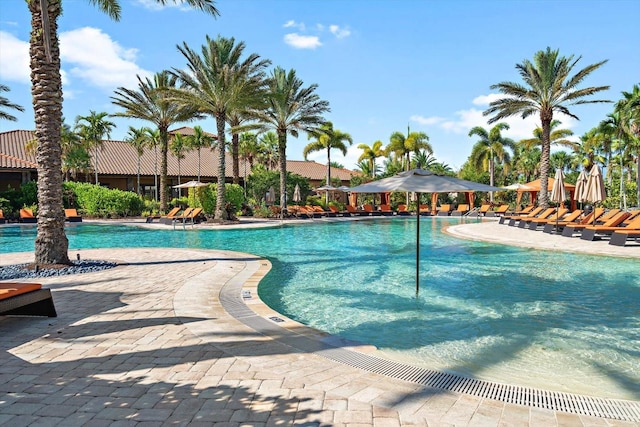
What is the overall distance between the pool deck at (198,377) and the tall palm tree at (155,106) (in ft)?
80.3

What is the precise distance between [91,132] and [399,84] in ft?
96.7

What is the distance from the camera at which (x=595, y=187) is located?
52.7 feet

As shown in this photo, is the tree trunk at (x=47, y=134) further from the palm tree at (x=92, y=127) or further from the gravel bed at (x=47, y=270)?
the palm tree at (x=92, y=127)

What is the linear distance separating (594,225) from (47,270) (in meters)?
18.3

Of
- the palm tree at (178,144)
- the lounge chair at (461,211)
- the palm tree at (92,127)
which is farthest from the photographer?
the palm tree at (178,144)

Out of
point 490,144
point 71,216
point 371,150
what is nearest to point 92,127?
point 71,216

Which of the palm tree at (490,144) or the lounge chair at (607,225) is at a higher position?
the palm tree at (490,144)

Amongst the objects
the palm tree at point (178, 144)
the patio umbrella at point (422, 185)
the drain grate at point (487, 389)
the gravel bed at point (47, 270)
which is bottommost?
the drain grate at point (487, 389)

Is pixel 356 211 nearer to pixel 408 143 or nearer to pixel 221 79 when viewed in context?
pixel 408 143

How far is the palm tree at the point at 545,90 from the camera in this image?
23.9 metres

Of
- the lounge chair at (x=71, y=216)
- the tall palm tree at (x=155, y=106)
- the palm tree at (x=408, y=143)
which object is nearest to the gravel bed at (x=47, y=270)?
the lounge chair at (x=71, y=216)

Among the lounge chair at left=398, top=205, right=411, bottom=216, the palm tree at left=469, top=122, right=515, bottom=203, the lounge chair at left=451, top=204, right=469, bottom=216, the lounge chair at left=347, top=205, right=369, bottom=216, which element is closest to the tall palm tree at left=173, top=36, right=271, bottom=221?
the lounge chair at left=347, top=205, right=369, bottom=216

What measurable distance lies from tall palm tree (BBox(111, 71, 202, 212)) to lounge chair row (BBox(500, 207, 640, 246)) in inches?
867

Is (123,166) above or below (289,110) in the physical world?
below
